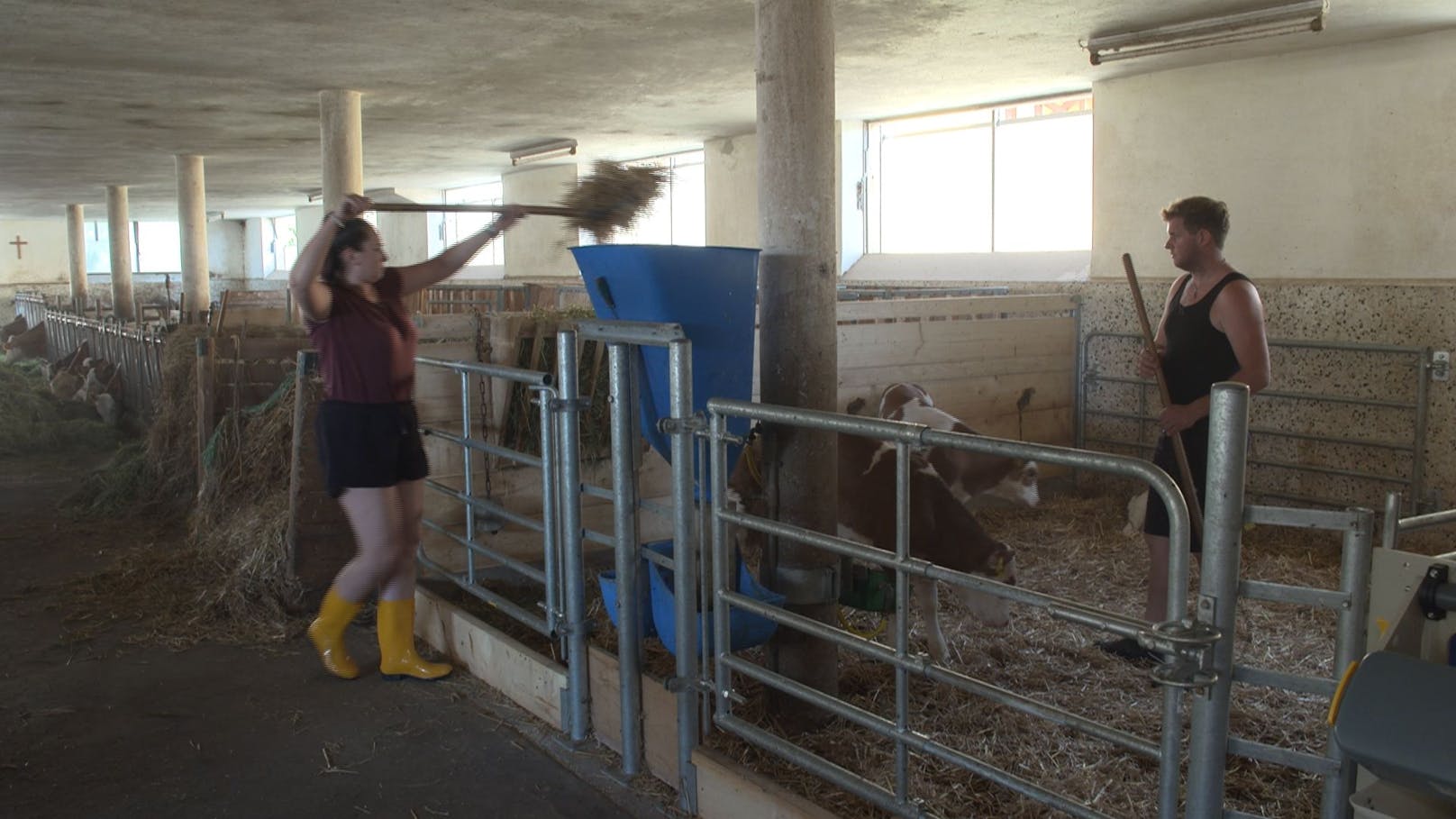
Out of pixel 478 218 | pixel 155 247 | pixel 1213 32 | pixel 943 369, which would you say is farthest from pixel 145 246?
pixel 1213 32

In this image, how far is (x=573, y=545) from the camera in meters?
3.55

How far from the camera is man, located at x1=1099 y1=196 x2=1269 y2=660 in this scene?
381 centimetres

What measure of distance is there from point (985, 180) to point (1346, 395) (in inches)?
177

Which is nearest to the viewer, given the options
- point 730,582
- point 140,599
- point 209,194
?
point 730,582

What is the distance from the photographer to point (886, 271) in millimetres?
11125

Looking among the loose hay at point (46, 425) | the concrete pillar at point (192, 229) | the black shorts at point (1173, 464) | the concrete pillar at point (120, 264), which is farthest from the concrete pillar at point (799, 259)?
the concrete pillar at point (120, 264)

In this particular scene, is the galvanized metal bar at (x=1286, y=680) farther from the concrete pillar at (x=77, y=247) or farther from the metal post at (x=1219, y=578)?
the concrete pillar at (x=77, y=247)

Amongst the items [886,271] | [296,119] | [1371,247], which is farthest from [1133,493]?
[296,119]

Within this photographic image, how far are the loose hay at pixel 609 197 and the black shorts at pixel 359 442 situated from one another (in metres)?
0.95

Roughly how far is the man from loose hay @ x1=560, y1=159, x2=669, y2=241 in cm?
188

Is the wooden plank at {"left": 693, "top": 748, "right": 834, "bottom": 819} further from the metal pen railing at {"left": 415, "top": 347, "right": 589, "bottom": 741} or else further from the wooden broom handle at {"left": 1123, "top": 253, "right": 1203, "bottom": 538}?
the wooden broom handle at {"left": 1123, "top": 253, "right": 1203, "bottom": 538}

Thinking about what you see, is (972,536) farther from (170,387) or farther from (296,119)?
(296,119)

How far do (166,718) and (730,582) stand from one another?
2220 millimetres

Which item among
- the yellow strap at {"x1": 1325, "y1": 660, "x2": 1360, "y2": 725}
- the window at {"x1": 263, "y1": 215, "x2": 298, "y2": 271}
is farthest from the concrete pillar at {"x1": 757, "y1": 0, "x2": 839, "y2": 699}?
the window at {"x1": 263, "y1": 215, "x2": 298, "y2": 271}
